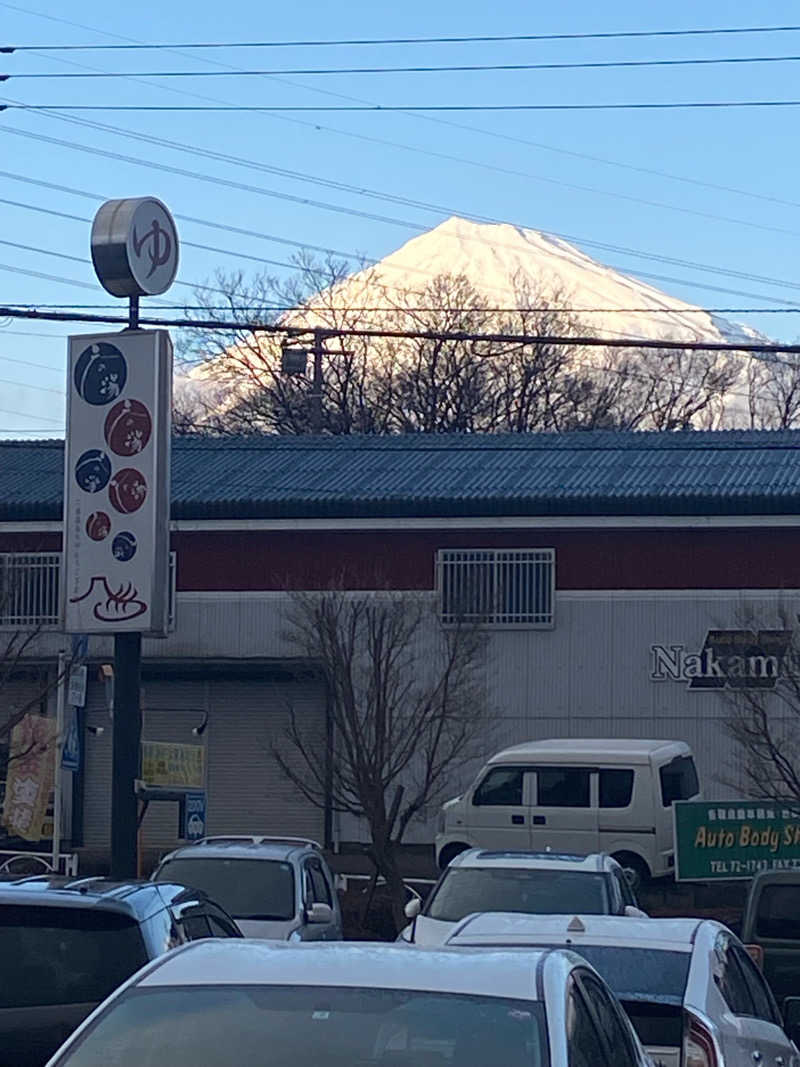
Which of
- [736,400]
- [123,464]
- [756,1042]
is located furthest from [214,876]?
[736,400]

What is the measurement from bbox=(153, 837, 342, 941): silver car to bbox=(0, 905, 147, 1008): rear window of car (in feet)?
22.4

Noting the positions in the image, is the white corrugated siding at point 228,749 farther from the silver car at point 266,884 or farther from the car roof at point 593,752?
the silver car at point 266,884

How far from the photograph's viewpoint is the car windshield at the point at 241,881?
15141 millimetres

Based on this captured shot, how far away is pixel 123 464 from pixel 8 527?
14.4 m

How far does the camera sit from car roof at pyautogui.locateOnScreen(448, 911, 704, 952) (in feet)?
27.7

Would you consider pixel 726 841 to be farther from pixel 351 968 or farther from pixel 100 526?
pixel 351 968

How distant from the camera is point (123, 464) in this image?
65.6ft

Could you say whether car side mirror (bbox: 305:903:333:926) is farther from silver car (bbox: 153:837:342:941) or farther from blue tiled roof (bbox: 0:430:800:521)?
blue tiled roof (bbox: 0:430:800:521)

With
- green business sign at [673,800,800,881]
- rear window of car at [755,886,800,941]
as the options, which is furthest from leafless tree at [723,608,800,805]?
rear window of car at [755,886,800,941]

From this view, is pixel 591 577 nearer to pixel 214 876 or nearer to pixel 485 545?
pixel 485 545

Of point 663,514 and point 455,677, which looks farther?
point 663,514

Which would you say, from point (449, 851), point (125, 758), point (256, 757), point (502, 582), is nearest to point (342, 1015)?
point (125, 758)

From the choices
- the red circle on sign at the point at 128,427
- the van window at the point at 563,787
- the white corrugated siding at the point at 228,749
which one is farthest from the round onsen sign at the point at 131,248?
the white corrugated siding at the point at 228,749

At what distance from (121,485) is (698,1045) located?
44.6 ft
